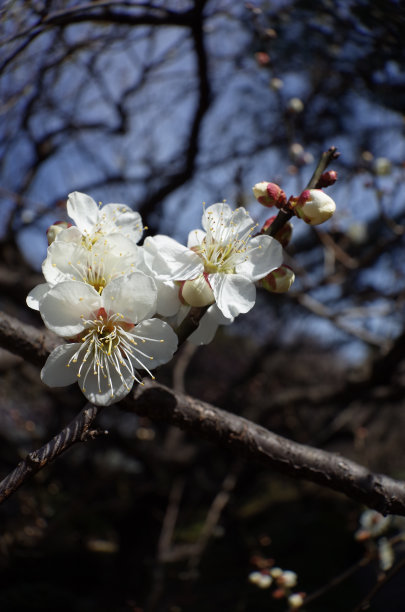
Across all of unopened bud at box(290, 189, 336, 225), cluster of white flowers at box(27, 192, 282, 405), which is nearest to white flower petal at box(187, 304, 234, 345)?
cluster of white flowers at box(27, 192, 282, 405)

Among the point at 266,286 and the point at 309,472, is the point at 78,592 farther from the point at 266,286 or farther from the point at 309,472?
the point at 266,286

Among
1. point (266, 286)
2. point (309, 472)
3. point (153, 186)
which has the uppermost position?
point (266, 286)

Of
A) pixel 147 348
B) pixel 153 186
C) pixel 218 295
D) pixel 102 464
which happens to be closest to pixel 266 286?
pixel 218 295

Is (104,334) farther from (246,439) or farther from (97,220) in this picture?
(246,439)

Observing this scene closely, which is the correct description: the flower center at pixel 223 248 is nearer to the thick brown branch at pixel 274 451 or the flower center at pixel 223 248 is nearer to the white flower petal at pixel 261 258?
the white flower petal at pixel 261 258

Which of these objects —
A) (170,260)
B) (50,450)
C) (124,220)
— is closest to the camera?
(50,450)

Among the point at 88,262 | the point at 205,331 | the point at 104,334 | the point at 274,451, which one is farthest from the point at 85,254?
the point at 274,451
